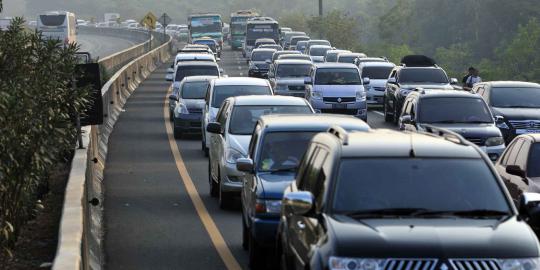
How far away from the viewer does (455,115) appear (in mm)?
25219

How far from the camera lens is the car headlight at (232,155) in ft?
62.0

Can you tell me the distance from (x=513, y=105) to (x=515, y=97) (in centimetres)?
39

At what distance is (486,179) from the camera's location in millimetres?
9562

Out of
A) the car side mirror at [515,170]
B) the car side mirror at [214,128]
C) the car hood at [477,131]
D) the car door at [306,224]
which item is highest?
the car door at [306,224]

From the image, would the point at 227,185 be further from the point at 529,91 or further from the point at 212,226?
the point at 529,91

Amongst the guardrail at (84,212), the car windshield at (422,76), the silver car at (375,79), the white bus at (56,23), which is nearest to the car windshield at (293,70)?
the silver car at (375,79)

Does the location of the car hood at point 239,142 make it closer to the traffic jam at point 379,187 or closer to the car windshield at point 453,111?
the traffic jam at point 379,187

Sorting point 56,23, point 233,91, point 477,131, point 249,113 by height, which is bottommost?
point 56,23

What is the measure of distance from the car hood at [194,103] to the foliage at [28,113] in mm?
15271

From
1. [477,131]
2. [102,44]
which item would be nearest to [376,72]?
[477,131]

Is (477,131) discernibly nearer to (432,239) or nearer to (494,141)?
(494,141)

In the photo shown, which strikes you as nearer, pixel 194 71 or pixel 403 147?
pixel 403 147

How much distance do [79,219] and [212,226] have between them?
542 cm

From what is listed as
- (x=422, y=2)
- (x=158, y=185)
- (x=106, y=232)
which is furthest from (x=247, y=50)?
(x=106, y=232)
